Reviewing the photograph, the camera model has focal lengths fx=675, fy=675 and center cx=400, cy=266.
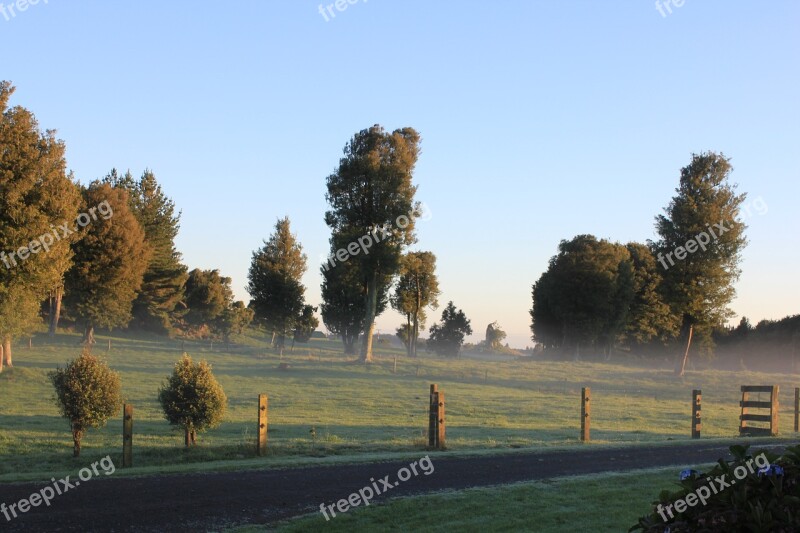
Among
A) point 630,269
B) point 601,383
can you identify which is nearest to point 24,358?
point 601,383

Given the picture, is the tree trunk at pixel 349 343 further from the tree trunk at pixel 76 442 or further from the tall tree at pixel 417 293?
the tree trunk at pixel 76 442

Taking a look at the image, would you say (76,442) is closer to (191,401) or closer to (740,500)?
(191,401)

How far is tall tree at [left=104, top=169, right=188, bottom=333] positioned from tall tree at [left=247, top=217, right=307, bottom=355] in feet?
27.7

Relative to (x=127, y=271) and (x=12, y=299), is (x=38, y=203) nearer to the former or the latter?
(x=12, y=299)

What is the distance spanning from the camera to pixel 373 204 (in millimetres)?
56875

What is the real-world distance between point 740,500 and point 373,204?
5344 cm

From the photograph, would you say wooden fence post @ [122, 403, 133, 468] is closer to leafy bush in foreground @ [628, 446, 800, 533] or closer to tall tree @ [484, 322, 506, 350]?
leafy bush in foreground @ [628, 446, 800, 533]

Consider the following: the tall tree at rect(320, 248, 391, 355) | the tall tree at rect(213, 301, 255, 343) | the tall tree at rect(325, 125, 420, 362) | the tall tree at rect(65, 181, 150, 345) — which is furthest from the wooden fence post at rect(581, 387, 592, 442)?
the tall tree at rect(213, 301, 255, 343)

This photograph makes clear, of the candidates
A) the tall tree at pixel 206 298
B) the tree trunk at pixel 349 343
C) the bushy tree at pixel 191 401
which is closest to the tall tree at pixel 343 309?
the tree trunk at pixel 349 343

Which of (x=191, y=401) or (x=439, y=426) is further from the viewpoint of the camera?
(x=439, y=426)

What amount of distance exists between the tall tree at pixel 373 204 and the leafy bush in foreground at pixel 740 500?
51285mm

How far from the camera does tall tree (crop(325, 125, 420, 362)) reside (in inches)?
2208

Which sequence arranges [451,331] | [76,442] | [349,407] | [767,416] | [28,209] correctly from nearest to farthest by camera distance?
[76,442]
[767,416]
[28,209]
[349,407]
[451,331]

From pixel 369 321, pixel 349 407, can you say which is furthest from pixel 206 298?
pixel 349 407
